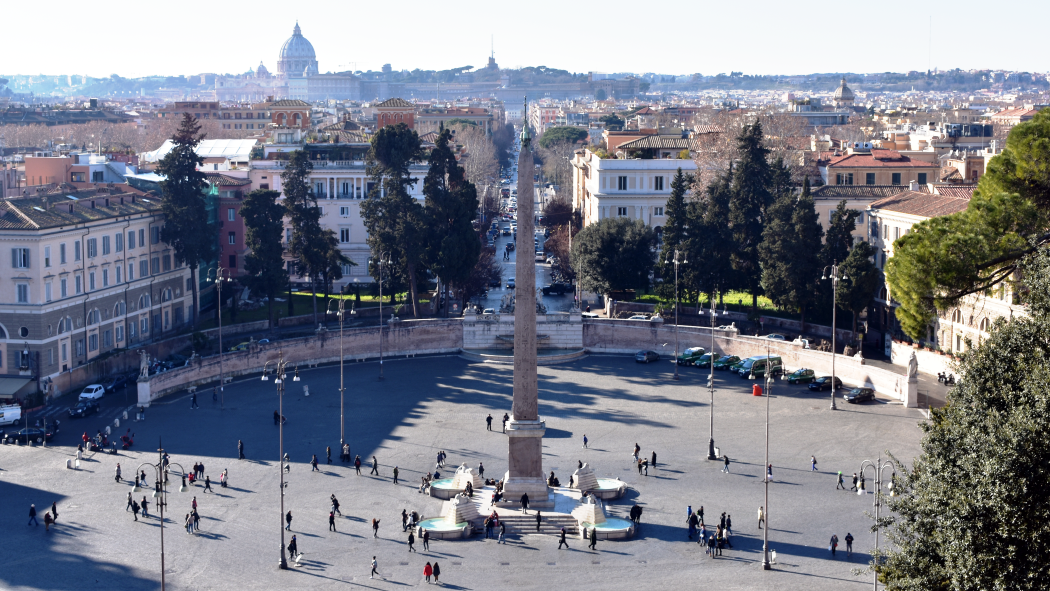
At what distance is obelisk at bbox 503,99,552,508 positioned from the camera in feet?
119

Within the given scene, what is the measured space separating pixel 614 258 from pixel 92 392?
1070 inches

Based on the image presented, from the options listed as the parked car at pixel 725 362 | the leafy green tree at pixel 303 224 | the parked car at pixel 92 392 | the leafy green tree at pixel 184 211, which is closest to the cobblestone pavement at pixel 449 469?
the parked car at pixel 725 362

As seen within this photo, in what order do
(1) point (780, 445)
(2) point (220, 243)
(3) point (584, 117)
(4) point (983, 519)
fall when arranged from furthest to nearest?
(3) point (584, 117) < (2) point (220, 243) < (1) point (780, 445) < (4) point (983, 519)

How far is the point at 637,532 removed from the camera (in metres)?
35.2

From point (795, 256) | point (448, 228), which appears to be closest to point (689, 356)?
point (795, 256)

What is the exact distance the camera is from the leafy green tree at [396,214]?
206ft

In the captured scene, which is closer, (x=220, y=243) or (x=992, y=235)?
(x=992, y=235)

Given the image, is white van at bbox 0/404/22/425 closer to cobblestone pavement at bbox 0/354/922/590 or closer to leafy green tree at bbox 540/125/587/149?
cobblestone pavement at bbox 0/354/922/590

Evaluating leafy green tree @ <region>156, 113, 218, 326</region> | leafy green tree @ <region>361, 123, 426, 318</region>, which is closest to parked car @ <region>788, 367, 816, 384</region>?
leafy green tree @ <region>361, 123, 426, 318</region>

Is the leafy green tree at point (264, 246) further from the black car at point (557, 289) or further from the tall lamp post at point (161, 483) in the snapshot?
the tall lamp post at point (161, 483)

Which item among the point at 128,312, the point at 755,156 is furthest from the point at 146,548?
the point at 755,156

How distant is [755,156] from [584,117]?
11971cm

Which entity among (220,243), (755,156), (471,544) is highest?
(755,156)

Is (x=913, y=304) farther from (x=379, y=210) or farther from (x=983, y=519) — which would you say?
(x=379, y=210)
